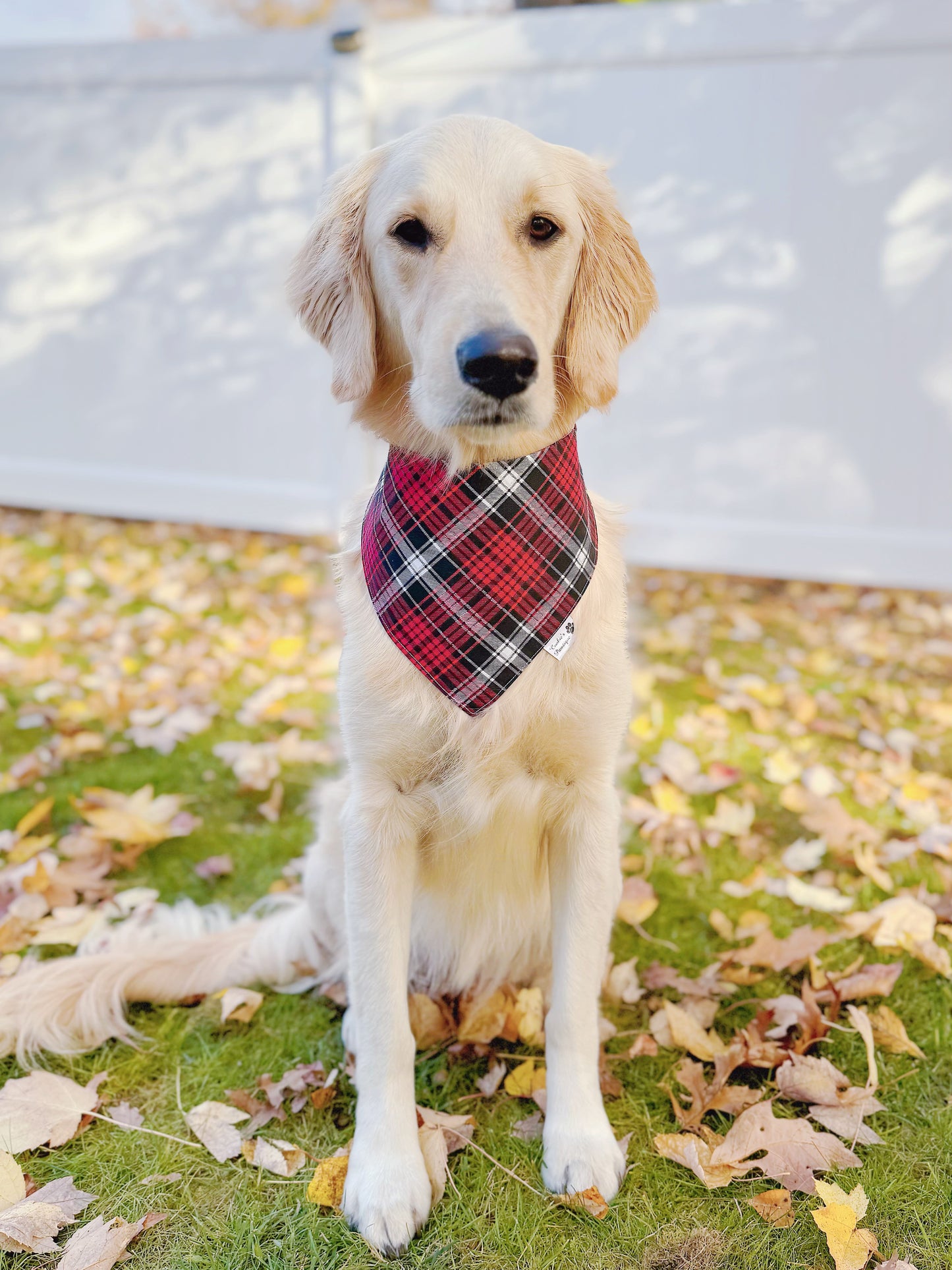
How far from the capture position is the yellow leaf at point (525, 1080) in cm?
188

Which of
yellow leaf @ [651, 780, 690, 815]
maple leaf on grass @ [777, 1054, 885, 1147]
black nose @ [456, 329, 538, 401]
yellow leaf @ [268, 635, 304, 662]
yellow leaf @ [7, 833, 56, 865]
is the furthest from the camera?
yellow leaf @ [268, 635, 304, 662]

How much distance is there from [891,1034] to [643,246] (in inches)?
132

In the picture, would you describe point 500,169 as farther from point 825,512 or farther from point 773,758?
point 825,512

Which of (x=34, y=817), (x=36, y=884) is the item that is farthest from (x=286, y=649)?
(x=36, y=884)

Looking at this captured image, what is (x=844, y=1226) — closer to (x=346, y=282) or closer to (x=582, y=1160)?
(x=582, y=1160)

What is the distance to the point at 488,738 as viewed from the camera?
165 centimetres

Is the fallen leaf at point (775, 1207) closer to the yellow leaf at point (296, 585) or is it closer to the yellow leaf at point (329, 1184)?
the yellow leaf at point (329, 1184)

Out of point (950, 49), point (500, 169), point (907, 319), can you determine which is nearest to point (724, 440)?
point (907, 319)

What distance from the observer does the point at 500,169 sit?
155 cm

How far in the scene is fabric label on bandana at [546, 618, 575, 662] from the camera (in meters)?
1.67

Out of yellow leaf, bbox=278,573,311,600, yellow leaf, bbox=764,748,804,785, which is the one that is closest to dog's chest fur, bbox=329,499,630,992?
yellow leaf, bbox=764,748,804,785

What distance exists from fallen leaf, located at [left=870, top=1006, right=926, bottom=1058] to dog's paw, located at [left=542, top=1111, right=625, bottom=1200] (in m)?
0.67

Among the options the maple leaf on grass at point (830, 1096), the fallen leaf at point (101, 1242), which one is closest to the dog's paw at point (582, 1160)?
the maple leaf on grass at point (830, 1096)

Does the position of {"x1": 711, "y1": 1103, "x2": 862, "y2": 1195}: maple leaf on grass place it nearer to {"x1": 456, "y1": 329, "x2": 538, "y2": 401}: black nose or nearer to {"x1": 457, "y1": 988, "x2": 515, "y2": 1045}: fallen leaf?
{"x1": 457, "y1": 988, "x2": 515, "y2": 1045}: fallen leaf
